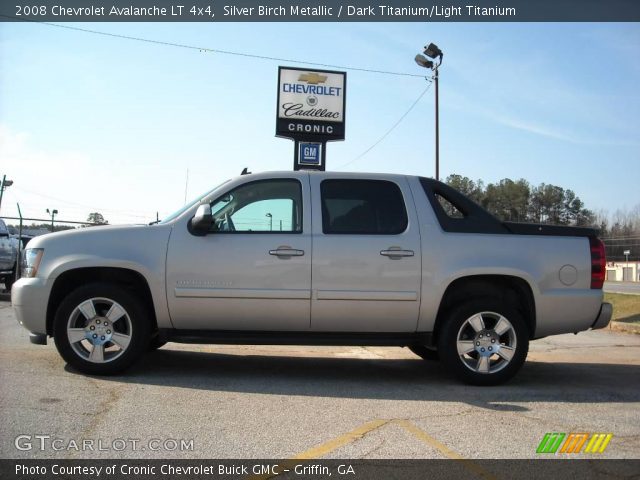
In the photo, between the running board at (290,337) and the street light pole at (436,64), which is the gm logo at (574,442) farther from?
the street light pole at (436,64)

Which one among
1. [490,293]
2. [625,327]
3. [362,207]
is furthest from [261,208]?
[625,327]

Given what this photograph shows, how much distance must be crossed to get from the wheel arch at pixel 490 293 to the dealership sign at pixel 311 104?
1198cm

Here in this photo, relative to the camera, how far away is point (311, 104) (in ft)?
56.5

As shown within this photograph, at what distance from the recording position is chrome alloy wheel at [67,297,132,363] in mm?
5320

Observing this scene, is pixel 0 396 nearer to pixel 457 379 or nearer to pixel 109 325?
pixel 109 325

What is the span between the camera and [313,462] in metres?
3.40

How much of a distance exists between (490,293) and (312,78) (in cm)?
1308

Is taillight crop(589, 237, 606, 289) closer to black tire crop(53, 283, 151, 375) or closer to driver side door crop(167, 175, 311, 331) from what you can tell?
driver side door crop(167, 175, 311, 331)

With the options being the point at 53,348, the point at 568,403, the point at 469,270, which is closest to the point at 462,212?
the point at 469,270

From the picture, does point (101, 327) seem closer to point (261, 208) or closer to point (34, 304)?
point (34, 304)

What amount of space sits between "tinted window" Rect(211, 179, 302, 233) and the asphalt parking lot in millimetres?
1456

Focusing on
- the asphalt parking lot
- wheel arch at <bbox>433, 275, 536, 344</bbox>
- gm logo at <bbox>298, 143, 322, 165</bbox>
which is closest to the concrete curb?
the asphalt parking lot

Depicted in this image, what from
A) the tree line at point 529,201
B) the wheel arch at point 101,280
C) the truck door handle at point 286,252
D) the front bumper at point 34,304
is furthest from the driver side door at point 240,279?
the tree line at point 529,201

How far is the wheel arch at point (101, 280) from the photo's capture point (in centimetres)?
545
